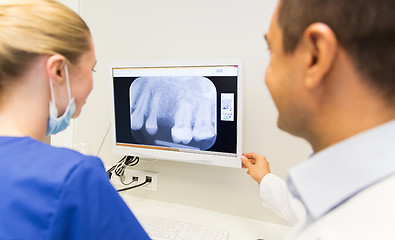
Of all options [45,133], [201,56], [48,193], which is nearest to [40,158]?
[48,193]

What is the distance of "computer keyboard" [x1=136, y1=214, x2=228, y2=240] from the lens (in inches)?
41.6

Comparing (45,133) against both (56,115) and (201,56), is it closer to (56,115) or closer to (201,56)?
(56,115)

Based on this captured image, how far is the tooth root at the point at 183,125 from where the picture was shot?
117cm

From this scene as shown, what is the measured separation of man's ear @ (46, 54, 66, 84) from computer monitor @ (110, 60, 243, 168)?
55cm

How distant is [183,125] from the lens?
1.19 m

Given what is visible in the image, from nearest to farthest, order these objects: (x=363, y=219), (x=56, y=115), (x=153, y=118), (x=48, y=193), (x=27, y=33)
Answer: (x=363, y=219)
(x=48, y=193)
(x=27, y=33)
(x=56, y=115)
(x=153, y=118)

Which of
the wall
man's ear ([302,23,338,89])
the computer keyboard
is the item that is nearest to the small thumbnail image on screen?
the wall

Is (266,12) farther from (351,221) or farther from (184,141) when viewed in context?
(351,221)

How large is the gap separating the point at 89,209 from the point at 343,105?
21.9 inches

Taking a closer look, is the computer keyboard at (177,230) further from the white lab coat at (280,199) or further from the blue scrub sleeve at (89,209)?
the blue scrub sleeve at (89,209)

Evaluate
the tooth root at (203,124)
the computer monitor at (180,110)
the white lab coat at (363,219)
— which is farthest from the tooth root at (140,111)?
the white lab coat at (363,219)

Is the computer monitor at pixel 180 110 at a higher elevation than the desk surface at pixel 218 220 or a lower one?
higher

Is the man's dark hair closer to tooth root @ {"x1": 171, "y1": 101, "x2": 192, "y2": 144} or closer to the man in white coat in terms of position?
the man in white coat

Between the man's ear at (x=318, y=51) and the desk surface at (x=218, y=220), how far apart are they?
2.97 feet
